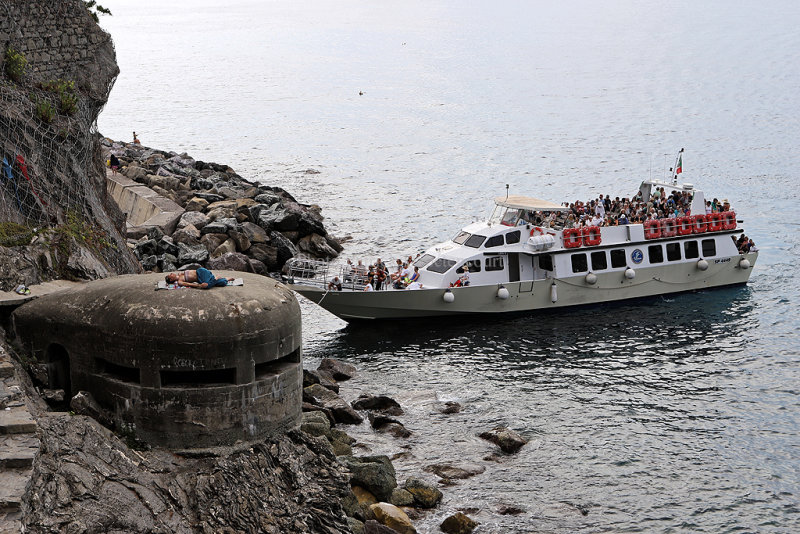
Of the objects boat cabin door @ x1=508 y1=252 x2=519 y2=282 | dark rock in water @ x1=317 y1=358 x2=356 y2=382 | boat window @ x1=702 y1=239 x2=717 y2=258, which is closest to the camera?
dark rock in water @ x1=317 y1=358 x2=356 y2=382

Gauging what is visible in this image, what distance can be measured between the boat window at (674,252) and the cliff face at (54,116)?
26552mm

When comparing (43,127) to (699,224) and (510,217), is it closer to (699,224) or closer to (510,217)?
(510,217)

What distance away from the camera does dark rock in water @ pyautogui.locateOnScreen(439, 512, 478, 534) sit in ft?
89.8

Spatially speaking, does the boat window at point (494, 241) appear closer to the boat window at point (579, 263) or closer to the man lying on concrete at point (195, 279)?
the boat window at point (579, 263)

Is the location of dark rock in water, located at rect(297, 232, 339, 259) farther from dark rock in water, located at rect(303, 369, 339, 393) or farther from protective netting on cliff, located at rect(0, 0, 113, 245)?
protective netting on cliff, located at rect(0, 0, 113, 245)

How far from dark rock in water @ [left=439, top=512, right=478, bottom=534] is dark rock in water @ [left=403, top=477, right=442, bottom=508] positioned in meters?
1.13

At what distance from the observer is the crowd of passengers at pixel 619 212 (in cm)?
4681

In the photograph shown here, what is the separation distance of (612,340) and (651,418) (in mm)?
8216

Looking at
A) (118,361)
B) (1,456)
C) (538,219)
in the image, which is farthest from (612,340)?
→ (1,456)

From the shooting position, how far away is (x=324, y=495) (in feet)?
79.7

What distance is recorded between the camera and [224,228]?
171 feet

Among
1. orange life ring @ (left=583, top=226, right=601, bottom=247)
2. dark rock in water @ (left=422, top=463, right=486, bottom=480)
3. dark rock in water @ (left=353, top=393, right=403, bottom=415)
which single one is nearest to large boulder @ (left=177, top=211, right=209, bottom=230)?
orange life ring @ (left=583, top=226, right=601, bottom=247)

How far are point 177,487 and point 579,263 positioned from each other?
28665mm

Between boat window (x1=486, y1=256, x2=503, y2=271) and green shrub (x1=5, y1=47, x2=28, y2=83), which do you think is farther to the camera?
boat window (x1=486, y1=256, x2=503, y2=271)
